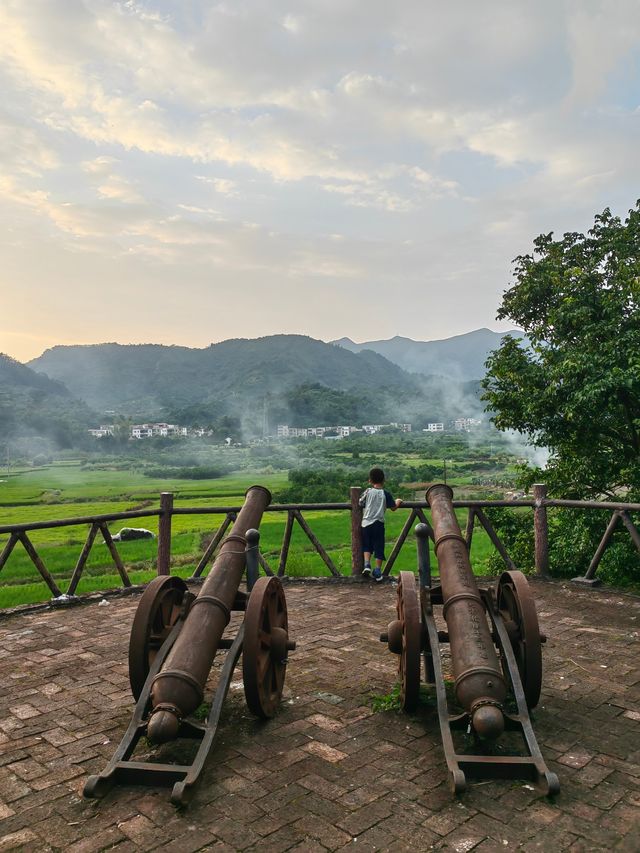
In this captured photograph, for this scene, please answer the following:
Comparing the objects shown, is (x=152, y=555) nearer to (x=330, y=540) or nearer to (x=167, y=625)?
(x=330, y=540)

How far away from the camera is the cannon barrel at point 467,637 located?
3.65 metres

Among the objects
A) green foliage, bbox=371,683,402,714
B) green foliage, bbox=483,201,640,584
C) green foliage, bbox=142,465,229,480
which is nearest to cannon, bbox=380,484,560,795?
green foliage, bbox=371,683,402,714

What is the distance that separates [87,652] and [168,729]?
286 cm

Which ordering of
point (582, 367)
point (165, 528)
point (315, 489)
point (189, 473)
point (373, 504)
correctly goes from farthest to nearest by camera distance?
1. point (189, 473)
2. point (315, 489)
3. point (582, 367)
4. point (165, 528)
5. point (373, 504)

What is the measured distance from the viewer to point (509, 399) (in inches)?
512

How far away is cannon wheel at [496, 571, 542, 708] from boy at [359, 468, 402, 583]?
3820 millimetres

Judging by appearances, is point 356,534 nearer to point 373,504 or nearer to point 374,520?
point 374,520

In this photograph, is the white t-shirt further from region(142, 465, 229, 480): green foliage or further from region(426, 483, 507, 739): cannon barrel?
region(142, 465, 229, 480): green foliage

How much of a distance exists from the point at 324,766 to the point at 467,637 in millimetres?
1204

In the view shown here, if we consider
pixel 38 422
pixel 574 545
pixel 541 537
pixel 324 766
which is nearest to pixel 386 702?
pixel 324 766

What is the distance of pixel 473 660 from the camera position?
3.91 m

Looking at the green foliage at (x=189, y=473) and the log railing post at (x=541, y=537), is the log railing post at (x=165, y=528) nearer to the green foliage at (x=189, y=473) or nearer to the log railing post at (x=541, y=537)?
the log railing post at (x=541, y=537)

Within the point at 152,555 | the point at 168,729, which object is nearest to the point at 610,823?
the point at 168,729

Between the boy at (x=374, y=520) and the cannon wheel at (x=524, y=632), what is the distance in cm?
382
